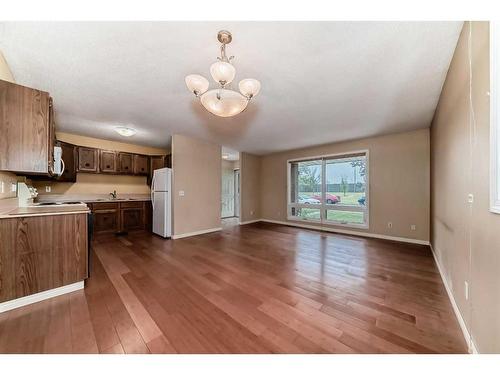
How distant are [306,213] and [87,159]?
5.95 metres

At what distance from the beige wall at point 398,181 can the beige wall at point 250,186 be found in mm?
2718

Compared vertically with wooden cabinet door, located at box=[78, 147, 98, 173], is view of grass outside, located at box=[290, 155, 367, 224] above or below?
below

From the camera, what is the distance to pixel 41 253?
185 cm

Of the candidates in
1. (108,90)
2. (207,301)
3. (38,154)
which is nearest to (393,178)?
(207,301)

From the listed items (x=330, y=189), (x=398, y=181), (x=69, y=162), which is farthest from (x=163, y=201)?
(x=398, y=181)

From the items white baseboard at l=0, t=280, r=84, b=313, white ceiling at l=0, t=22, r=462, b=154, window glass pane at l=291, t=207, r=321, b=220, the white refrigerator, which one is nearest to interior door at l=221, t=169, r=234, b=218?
window glass pane at l=291, t=207, r=321, b=220

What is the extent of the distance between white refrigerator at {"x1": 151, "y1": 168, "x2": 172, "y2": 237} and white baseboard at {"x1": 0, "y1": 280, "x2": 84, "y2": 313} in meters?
2.18

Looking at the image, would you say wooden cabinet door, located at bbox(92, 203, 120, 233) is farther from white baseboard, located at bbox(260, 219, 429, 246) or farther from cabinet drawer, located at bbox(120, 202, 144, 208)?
white baseboard, located at bbox(260, 219, 429, 246)

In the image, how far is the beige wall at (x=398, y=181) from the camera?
387cm

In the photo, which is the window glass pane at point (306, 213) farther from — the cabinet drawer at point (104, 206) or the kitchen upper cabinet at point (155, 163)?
the cabinet drawer at point (104, 206)

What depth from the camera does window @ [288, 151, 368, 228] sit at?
475 centimetres

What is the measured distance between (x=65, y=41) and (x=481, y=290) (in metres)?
3.66

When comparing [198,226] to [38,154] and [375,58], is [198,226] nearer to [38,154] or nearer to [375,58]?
[38,154]

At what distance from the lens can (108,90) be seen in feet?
7.93
